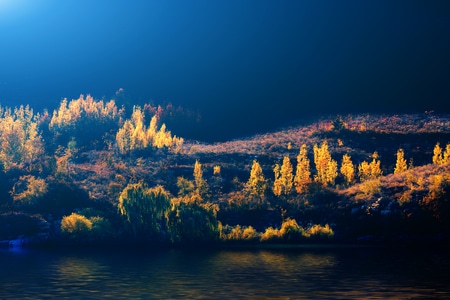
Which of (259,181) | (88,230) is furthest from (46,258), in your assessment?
(259,181)

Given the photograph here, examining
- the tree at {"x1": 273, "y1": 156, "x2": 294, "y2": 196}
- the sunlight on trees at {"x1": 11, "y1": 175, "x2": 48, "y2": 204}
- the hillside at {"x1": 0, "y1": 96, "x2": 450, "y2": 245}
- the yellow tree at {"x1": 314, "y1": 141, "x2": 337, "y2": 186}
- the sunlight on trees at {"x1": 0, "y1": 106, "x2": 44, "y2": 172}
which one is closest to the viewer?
the hillside at {"x1": 0, "y1": 96, "x2": 450, "y2": 245}

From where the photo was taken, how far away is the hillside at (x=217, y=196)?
107062mm

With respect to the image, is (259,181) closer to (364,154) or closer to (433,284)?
(364,154)

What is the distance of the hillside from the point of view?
107 metres

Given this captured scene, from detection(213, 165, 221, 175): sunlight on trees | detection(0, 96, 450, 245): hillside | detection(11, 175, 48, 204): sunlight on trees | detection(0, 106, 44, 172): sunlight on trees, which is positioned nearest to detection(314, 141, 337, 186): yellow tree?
detection(0, 96, 450, 245): hillside

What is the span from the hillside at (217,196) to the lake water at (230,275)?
59.3ft

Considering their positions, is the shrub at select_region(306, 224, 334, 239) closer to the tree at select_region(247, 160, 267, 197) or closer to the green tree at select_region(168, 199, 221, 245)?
the green tree at select_region(168, 199, 221, 245)

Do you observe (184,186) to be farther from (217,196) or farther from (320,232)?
(320,232)

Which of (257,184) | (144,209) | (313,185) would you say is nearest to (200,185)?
(257,184)

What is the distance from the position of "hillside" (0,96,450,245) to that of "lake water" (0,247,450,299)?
1808cm

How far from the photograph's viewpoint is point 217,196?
139 m

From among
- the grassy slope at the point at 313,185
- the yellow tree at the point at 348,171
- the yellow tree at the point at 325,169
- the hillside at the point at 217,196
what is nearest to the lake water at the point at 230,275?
→ the hillside at the point at 217,196

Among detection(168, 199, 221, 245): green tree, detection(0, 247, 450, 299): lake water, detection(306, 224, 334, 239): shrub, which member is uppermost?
detection(168, 199, 221, 245): green tree

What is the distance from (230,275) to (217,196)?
3130 inches
